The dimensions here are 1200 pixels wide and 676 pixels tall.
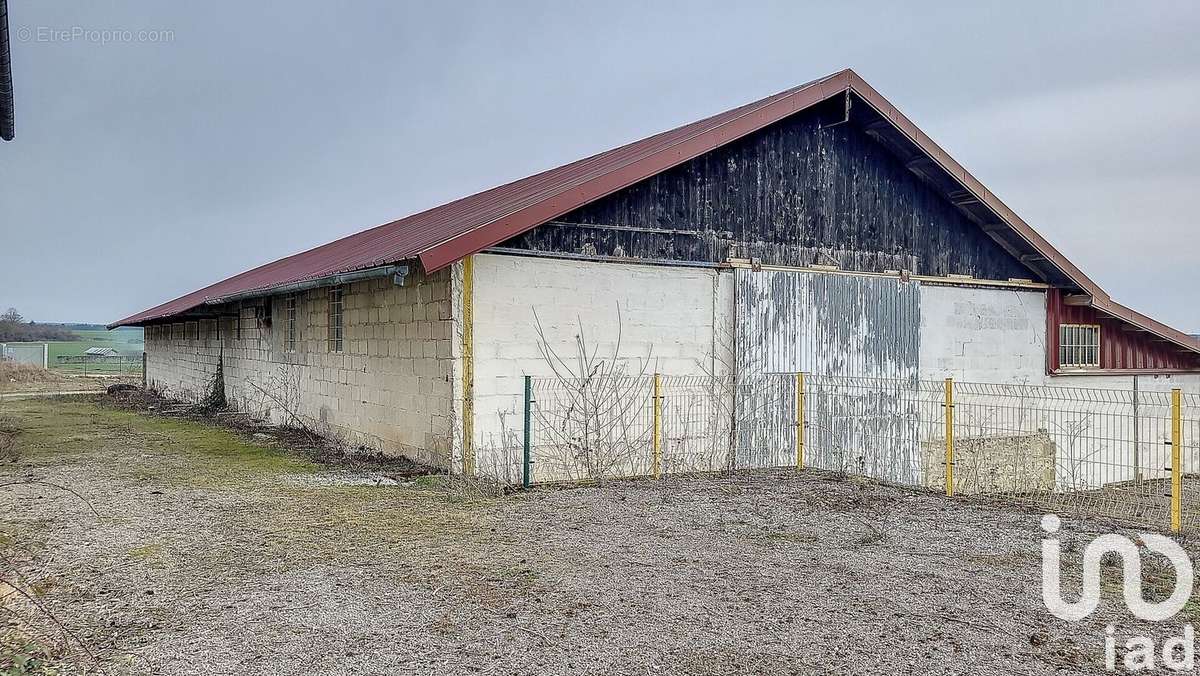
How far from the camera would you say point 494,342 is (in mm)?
10422

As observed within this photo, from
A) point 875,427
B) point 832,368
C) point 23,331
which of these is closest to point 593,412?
point 832,368

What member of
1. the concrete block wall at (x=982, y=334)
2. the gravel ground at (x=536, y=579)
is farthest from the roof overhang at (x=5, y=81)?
the concrete block wall at (x=982, y=334)

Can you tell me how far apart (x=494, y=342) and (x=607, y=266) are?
1.90 meters

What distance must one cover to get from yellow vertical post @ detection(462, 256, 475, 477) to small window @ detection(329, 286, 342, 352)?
14.3 ft

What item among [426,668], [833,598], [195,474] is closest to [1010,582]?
[833,598]

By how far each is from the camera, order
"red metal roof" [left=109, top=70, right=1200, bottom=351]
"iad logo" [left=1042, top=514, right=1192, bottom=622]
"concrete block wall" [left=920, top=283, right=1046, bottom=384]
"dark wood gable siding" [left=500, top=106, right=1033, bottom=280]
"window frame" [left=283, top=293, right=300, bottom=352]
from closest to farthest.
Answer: "iad logo" [left=1042, top=514, right=1192, bottom=622] < "red metal roof" [left=109, top=70, right=1200, bottom=351] < "dark wood gable siding" [left=500, top=106, right=1033, bottom=280] < "concrete block wall" [left=920, top=283, right=1046, bottom=384] < "window frame" [left=283, top=293, right=300, bottom=352]

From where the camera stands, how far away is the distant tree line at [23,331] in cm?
7299

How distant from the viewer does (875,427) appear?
13.5 m

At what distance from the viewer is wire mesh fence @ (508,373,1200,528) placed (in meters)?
10.7

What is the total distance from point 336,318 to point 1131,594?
1155 centimetres

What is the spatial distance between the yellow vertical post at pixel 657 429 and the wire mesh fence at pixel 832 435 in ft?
0.09

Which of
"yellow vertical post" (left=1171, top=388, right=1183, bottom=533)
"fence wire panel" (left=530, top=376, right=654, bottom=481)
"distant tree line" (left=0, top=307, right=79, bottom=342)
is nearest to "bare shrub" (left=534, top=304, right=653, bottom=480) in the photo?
"fence wire panel" (left=530, top=376, right=654, bottom=481)

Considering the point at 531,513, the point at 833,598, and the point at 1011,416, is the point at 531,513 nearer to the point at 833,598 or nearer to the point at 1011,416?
the point at 833,598

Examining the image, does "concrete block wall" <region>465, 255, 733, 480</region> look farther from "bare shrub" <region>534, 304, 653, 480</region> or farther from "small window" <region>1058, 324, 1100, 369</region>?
"small window" <region>1058, 324, 1100, 369</region>
